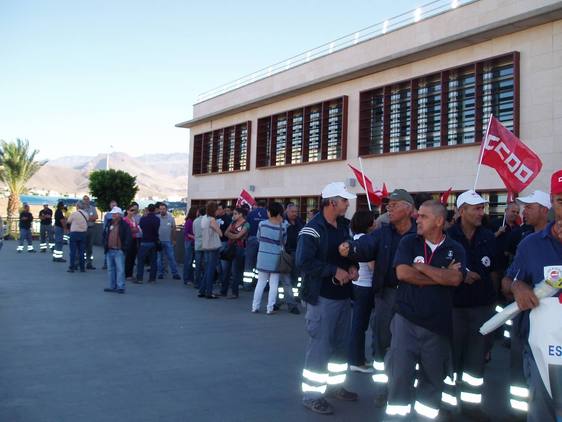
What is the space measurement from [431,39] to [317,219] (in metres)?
12.4

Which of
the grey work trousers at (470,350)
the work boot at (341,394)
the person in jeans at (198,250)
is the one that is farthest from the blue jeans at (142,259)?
the grey work trousers at (470,350)

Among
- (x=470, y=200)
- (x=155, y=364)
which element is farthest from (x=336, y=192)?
(x=155, y=364)

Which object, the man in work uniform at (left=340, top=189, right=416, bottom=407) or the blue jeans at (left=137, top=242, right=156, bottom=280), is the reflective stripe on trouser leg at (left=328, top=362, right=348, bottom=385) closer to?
the man in work uniform at (left=340, top=189, right=416, bottom=407)

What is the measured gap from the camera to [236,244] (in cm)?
1172

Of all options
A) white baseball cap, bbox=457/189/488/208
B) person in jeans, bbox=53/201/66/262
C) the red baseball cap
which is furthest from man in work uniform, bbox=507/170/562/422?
person in jeans, bbox=53/201/66/262

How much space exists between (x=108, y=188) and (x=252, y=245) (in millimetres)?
27023

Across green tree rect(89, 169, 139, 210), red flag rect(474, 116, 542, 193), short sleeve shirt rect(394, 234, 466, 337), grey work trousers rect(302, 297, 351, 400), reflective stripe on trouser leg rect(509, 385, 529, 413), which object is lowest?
reflective stripe on trouser leg rect(509, 385, 529, 413)

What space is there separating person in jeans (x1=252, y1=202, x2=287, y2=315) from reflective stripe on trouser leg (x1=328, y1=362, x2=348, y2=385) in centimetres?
449

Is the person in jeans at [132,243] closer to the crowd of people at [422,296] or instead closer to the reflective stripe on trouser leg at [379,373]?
the crowd of people at [422,296]

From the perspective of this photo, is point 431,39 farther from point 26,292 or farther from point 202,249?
point 26,292

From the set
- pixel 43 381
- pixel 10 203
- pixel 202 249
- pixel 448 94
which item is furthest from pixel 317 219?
pixel 10 203

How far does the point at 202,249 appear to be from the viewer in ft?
37.0

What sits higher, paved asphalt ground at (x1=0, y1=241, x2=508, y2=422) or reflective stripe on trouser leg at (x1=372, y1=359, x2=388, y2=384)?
reflective stripe on trouser leg at (x1=372, y1=359, x2=388, y2=384)

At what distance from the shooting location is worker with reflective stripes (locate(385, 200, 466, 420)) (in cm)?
395
